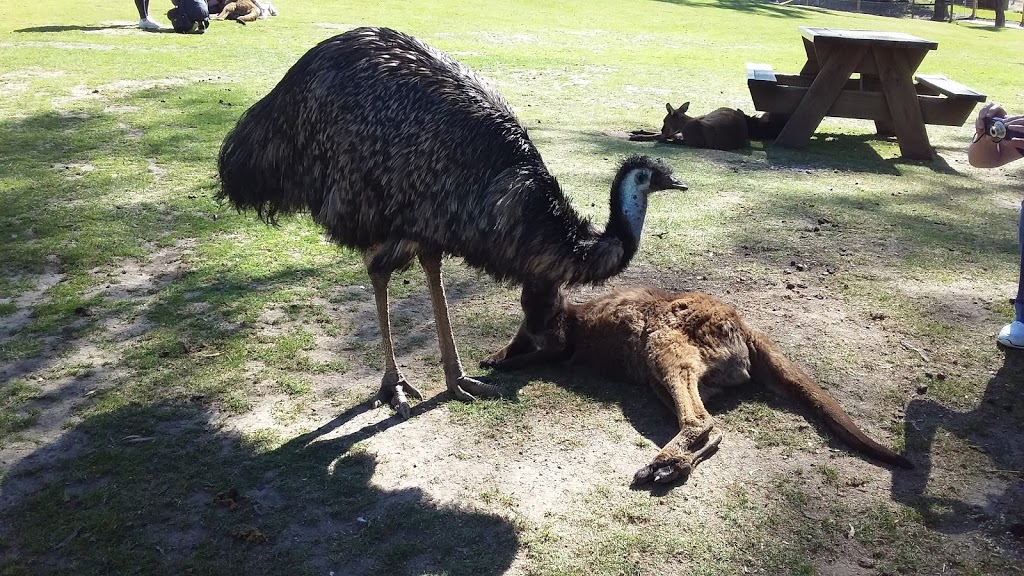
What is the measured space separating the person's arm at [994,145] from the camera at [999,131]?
2 cm

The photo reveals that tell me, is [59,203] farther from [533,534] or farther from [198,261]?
[533,534]

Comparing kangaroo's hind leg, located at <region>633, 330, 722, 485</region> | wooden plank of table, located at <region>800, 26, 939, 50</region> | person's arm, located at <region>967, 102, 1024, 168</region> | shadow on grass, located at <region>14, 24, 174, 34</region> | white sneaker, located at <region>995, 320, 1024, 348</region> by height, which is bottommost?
kangaroo's hind leg, located at <region>633, 330, 722, 485</region>

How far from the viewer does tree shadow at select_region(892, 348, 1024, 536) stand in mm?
3443

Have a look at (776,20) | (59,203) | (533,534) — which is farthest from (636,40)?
(533,534)

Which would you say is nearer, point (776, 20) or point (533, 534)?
point (533, 534)

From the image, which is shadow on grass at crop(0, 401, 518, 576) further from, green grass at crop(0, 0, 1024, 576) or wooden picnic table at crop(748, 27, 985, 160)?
wooden picnic table at crop(748, 27, 985, 160)

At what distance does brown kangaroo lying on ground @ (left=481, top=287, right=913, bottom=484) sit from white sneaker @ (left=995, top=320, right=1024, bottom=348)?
1378 mm

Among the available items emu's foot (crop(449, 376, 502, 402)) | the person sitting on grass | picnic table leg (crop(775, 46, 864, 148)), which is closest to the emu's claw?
emu's foot (crop(449, 376, 502, 402))

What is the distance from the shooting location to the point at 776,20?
24734mm

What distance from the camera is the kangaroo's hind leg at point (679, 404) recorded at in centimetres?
366

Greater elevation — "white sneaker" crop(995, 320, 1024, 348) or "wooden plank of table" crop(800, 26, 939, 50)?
"wooden plank of table" crop(800, 26, 939, 50)

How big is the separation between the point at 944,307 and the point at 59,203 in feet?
21.7

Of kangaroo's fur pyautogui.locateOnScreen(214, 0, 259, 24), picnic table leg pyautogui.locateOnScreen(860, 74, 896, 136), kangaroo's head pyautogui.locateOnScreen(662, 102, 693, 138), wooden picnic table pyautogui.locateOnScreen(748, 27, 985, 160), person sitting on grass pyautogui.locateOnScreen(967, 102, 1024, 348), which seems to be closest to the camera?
person sitting on grass pyautogui.locateOnScreen(967, 102, 1024, 348)

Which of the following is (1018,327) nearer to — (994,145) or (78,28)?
(994,145)
